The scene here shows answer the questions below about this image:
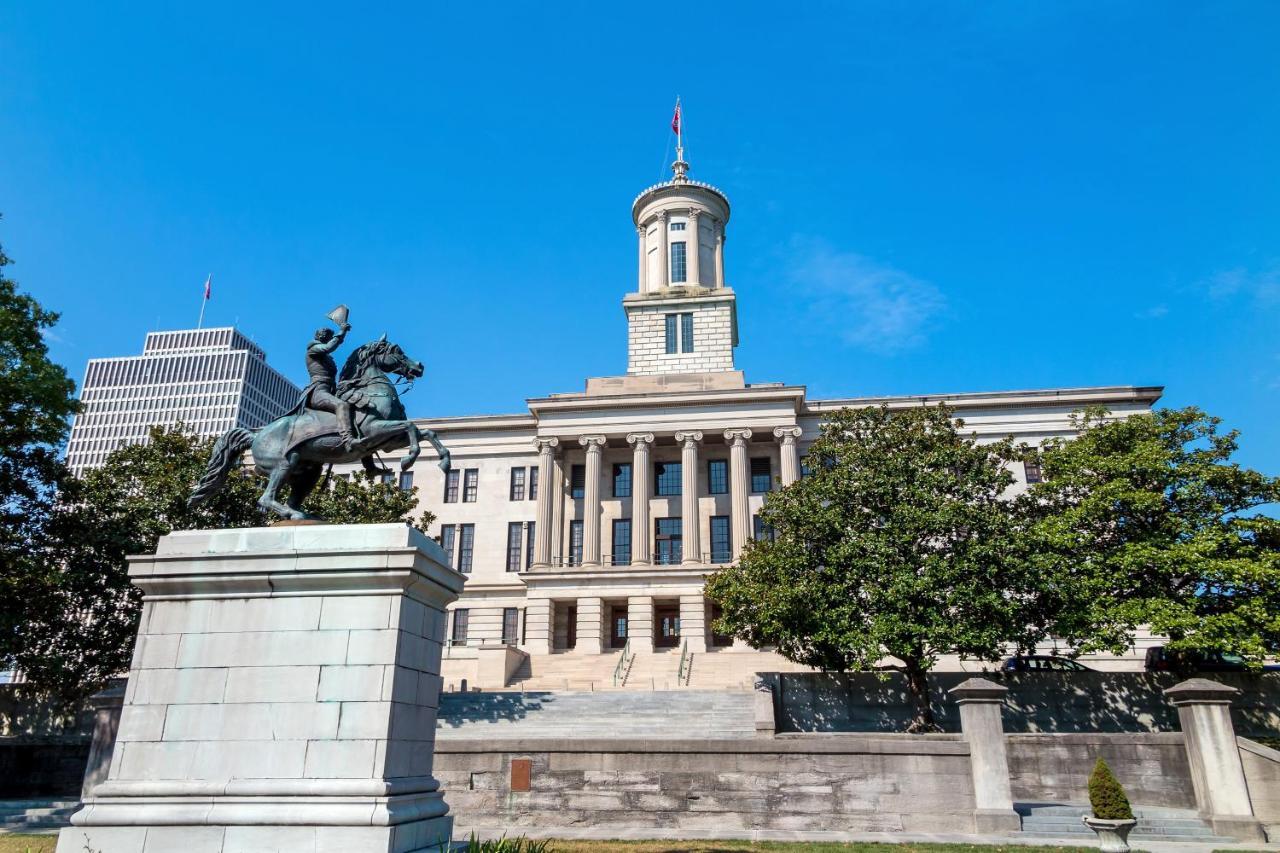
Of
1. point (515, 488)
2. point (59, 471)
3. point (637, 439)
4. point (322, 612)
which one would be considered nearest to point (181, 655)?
point (322, 612)

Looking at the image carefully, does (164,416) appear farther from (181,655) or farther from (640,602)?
(181,655)

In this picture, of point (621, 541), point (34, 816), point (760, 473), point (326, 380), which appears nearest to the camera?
point (326, 380)

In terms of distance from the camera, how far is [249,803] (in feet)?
29.0

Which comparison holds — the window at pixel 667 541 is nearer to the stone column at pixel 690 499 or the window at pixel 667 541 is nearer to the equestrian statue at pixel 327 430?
the stone column at pixel 690 499

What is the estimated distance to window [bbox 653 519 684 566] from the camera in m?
51.6

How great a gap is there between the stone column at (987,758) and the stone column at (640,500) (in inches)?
1148

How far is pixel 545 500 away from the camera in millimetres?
50938

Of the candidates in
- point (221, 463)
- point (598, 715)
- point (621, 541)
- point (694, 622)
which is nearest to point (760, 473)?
point (621, 541)

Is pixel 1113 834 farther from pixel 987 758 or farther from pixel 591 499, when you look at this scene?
pixel 591 499

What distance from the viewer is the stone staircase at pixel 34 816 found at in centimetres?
1891

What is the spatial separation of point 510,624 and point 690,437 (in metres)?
15.8

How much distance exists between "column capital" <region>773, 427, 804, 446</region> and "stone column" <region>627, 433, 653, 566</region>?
24.6 ft

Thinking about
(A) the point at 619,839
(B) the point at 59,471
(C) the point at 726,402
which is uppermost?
(C) the point at 726,402

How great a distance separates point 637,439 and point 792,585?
23.7 m
